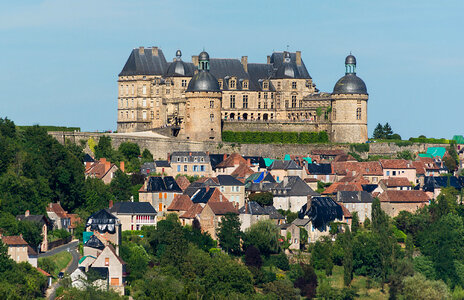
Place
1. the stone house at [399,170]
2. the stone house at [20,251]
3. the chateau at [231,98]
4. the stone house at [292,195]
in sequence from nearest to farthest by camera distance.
A: the stone house at [20,251]
the stone house at [292,195]
the stone house at [399,170]
the chateau at [231,98]

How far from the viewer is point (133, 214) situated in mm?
85688

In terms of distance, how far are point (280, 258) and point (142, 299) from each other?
42.5 feet

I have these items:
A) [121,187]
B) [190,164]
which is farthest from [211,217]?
[190,164]

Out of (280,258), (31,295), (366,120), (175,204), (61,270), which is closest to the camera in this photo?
(31,295)

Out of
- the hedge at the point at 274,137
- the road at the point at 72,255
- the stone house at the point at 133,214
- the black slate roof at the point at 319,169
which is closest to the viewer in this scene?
the road at the point at 72,255

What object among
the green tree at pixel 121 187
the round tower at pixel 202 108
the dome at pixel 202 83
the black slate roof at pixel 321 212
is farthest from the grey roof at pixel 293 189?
the dome at pixel 202 83

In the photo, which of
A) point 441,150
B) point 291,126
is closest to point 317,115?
point 291,126

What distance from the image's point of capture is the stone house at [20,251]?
75812mm

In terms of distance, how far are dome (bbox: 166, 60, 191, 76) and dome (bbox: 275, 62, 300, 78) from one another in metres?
8.21

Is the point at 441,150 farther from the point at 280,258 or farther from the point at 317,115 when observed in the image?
the point at 280,258

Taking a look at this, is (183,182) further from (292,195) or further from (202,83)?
(202,83)

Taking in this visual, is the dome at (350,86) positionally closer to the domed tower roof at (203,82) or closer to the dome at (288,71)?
the dome at (288,71)

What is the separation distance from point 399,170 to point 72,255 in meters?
30.9

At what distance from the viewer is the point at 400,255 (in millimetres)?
85500
